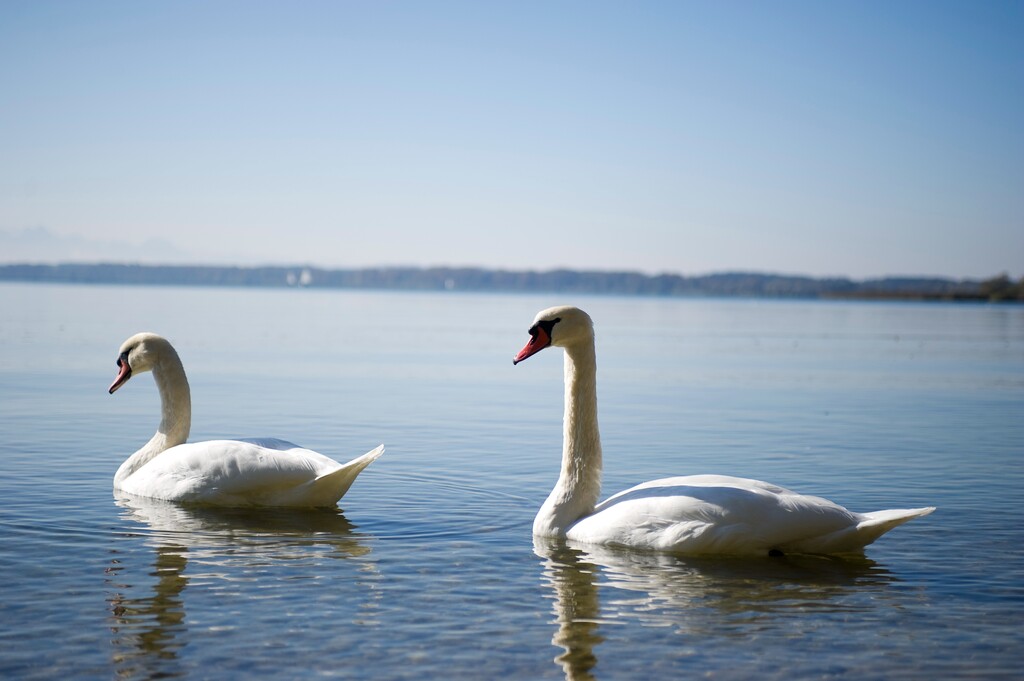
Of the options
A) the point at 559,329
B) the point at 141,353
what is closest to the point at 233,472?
the point at 141,353

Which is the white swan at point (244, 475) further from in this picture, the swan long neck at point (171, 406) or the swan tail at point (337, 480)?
the swan long neck at point (171, 406)

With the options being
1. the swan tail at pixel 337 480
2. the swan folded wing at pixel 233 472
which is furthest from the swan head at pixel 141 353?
the swan tail at pixel 337 480

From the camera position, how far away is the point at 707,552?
8602mm

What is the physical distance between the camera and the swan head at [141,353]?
1195cm

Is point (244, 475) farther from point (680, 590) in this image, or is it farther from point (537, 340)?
point (680, 590)

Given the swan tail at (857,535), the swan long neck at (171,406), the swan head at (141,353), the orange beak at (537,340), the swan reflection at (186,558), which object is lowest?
the swan reflection at (186,558)

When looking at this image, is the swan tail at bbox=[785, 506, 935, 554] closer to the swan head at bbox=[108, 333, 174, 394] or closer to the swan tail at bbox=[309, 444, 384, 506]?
the swan tail at bbox=[309, 444, 384, 506]

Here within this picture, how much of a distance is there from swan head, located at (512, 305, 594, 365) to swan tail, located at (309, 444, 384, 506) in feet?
5.61

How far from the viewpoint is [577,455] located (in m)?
9.29

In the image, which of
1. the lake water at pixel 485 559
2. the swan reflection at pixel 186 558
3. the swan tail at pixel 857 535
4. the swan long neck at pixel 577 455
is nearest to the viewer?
the lake water at pixel 485 559

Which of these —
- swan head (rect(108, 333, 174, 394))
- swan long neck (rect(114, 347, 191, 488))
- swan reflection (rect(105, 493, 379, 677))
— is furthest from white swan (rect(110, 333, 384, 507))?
swan head (rect(108, 333, 174, 394))

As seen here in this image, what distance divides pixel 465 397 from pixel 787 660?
594 inches

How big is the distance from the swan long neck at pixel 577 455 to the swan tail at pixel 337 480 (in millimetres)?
1564

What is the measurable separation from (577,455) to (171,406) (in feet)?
15.3
